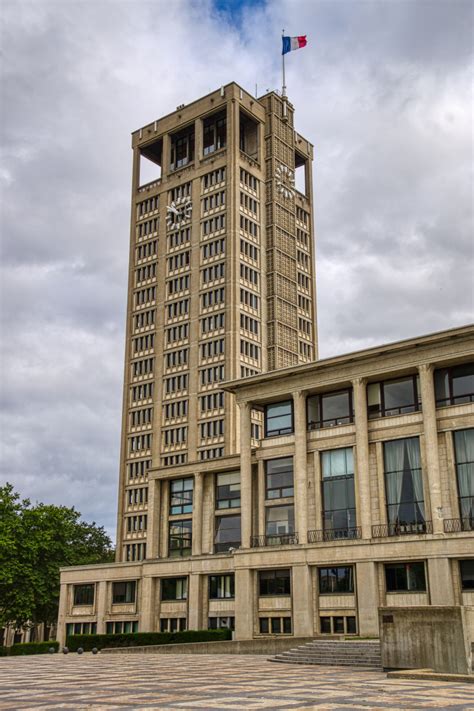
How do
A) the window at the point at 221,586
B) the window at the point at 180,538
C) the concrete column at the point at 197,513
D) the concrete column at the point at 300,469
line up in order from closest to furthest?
the concrete column at the point at 300,469
the window at the point at 221,586
the concrete column at the point at 197,513
the window at the point at 180,538

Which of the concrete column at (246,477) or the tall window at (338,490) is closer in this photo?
the tall window at (338,490)

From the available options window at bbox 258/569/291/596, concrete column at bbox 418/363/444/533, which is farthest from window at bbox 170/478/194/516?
concrete column at bbox 418/363/444/533

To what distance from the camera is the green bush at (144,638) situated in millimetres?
51250

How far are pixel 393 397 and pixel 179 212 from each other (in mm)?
60979

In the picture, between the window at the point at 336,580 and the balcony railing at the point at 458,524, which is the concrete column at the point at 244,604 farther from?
the balcony railing at the point at 458,524

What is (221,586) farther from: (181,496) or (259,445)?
(259,445)

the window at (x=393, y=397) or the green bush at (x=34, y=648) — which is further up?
the window at (x=393, y=397)

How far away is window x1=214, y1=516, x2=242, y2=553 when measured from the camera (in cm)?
6069

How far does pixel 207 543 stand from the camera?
61938 mm

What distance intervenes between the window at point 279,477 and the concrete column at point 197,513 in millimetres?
8553

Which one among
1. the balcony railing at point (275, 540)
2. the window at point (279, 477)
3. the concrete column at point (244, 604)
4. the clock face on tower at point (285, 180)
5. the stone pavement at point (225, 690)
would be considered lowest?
the stone pavement at point (225, 690)

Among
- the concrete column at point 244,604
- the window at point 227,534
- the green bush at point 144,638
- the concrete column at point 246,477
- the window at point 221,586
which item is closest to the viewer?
the green bush at point 144,638

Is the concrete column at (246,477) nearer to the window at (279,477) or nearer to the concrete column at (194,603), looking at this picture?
the window at (279,477)

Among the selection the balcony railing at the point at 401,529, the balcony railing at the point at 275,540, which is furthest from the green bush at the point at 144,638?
the balcony railing at the point at 401,529
